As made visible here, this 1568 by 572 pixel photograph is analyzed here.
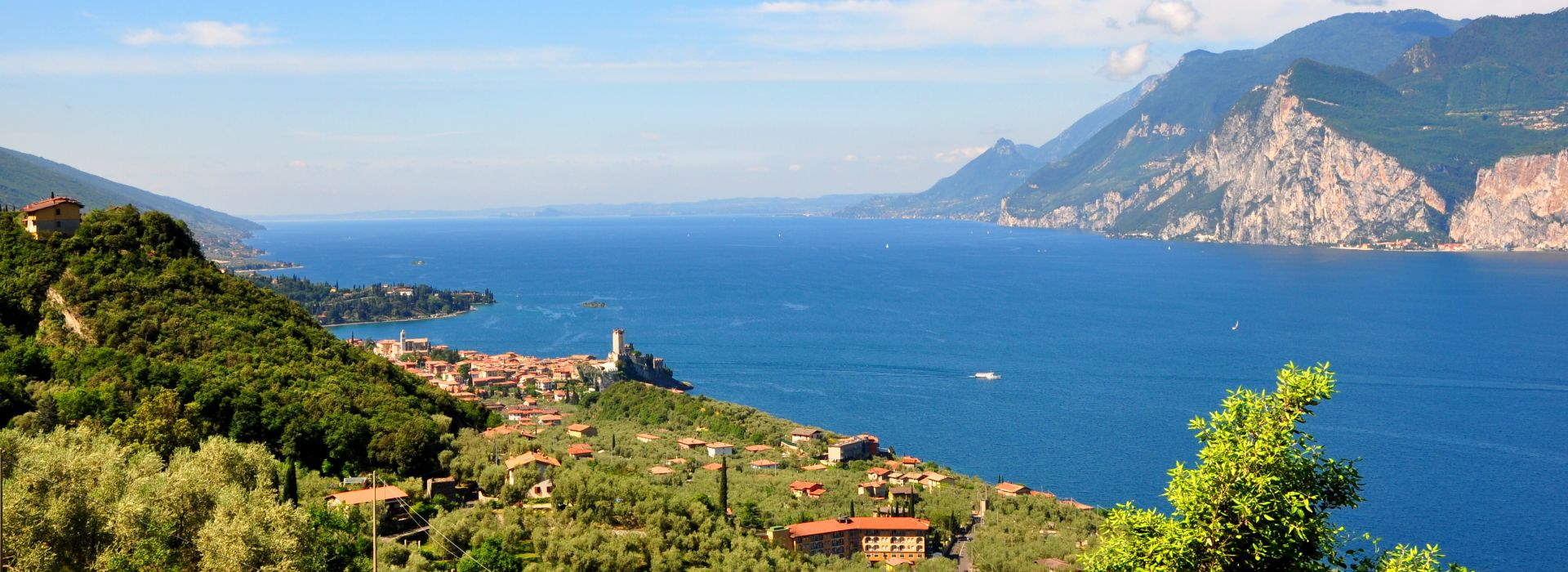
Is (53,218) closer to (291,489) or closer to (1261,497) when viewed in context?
(291,489)

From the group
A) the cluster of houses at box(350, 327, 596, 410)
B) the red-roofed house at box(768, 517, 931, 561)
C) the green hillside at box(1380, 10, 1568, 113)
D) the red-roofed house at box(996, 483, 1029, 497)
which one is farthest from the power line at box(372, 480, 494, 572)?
the green hillside at box(1380, 10, 1568, 113)

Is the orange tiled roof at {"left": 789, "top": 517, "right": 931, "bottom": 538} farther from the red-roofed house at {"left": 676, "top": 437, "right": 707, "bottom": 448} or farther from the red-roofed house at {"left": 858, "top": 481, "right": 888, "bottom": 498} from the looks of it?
the red-roofed house at {"left": 676, "top": 437, "right": 707, "bottom": 448}

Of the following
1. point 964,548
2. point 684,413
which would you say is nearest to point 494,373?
point 684,413

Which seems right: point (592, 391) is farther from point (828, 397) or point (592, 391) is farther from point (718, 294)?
point (718, 294)

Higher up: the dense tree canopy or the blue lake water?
the dense tree canopy

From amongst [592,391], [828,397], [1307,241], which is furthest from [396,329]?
[1307,241]

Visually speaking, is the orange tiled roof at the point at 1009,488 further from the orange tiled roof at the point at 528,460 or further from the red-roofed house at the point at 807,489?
the orange tiled roof at the point at 528,460

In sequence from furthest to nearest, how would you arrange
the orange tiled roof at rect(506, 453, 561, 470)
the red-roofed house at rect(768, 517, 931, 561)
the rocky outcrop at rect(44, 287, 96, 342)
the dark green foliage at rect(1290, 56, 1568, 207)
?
the dark green foliage at rect(1290, 56, 1568, 207) → the rocky outcrop at rect(44, 287, 96, 342) → the red-roofed house at rect(768, 517, 931, 561) → the orange tiled roof at rect(506, 453, 561, 470)
